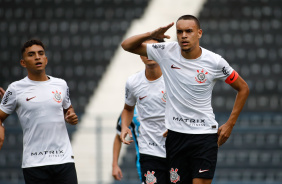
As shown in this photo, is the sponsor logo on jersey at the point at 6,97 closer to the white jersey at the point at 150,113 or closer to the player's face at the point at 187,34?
the white jersey at the point at 150,113

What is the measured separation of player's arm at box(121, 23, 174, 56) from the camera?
197 inches

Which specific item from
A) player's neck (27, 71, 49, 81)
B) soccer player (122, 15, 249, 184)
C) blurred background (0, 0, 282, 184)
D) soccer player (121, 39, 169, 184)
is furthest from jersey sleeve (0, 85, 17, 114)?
blurred background (0, 0, 282, 184)

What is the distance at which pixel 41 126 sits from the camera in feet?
18.1

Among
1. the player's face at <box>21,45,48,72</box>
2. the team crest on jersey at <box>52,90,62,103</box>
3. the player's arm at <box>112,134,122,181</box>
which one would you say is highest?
the player's face at <box>21,45,48,72</box>

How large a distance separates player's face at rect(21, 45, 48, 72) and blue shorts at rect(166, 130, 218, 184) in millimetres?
1388

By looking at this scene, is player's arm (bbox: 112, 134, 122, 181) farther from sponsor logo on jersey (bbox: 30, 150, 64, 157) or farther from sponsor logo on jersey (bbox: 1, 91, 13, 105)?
sponsor logo on jersey (bbox: 1, 91, 13, 105)

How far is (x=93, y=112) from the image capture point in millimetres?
11945

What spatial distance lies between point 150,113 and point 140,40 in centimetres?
118

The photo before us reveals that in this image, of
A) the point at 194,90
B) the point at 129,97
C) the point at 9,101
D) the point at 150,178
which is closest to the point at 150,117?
the point at 129,97

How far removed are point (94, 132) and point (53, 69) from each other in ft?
7.38

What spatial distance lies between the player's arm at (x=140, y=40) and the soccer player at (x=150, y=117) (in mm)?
798

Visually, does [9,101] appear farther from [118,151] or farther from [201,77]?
[201,77]

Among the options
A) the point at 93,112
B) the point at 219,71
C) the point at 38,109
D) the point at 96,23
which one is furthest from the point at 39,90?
the point at 96,23

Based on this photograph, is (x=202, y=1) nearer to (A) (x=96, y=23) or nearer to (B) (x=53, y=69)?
(A) (x=96, y=23)
